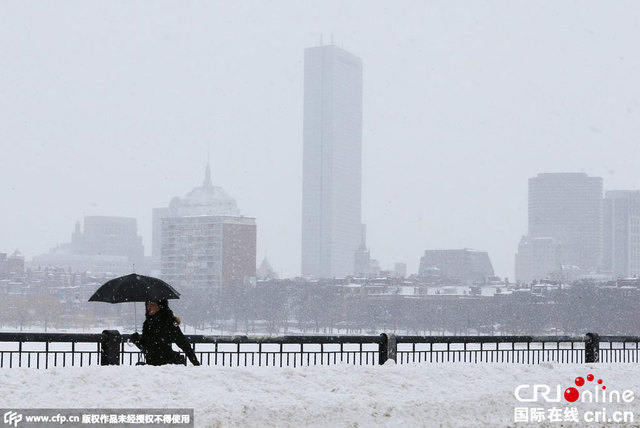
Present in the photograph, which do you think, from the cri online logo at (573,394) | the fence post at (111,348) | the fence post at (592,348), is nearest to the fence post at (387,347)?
the cri online logo at (573,394)

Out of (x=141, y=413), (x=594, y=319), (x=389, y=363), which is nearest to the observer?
(x=141, y=413)

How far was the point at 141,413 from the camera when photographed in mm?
10039

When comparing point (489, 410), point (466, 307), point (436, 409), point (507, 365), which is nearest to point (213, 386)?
point (436, 409)

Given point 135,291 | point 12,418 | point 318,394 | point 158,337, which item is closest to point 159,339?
point 158,337

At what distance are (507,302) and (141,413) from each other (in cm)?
19224

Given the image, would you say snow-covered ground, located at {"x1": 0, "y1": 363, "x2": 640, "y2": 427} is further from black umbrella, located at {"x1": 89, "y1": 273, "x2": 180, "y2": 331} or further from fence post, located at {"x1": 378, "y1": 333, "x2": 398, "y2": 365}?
fence post, located at {"x1": 378, "y1": 333, "x2": 398, "y2": 365}

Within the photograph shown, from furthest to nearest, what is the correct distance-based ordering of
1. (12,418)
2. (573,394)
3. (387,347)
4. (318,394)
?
(387,347), (573,394), (318,394), (12,418)

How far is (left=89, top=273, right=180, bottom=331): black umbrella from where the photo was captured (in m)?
13.1

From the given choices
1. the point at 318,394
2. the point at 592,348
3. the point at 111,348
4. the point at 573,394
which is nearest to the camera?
the point at 318,394

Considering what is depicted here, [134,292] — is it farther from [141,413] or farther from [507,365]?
[507,365]

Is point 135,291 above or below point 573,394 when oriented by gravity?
above

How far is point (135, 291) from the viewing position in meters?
13.1

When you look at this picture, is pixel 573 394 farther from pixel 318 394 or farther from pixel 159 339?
pixel 159 339

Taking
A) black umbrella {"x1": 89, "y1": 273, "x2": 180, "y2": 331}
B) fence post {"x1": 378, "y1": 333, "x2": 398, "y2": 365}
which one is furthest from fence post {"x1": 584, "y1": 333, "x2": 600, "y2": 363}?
black umbrella {"x1": 89, "y1": 273, "x2": 180, "y2": 331}
